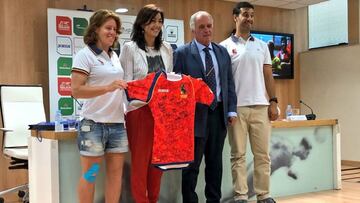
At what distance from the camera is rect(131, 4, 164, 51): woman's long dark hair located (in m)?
Result: 2.84

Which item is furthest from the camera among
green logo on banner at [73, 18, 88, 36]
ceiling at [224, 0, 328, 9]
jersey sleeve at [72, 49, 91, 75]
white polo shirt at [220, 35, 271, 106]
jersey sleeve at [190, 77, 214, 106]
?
ceiling at [224, 0, 328, 9]

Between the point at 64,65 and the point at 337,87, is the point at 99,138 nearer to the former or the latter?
the point at 64,65

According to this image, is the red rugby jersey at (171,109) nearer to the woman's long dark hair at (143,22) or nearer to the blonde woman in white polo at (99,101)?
the blonde woman in white polo at (99,101)

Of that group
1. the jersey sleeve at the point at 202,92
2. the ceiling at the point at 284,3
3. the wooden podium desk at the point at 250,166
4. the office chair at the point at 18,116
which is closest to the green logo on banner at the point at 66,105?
the office chair at the point at 18,116

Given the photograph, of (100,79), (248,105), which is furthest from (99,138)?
(248,105)

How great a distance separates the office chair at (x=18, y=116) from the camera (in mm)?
4312

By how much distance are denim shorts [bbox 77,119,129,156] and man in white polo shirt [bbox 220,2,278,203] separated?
1.00m

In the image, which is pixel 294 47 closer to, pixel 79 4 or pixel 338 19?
pixel 338 19

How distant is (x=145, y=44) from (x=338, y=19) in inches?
224

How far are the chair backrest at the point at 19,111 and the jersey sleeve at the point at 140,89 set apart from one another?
2090mm

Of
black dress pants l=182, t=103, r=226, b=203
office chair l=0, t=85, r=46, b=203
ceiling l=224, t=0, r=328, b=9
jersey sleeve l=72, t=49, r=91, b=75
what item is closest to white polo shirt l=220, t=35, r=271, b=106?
black dress pants l=182, t=103, r=226, b=203

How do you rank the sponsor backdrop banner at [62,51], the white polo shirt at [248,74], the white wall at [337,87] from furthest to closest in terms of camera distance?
the white wall at [337,87]
the sponsor backdrop banner at [62,51]
the white polo shirt at [248,74]

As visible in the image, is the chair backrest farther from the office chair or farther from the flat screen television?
the flat screen television

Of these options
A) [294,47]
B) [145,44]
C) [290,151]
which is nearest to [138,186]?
[145,44]
